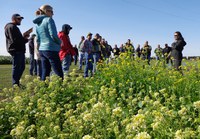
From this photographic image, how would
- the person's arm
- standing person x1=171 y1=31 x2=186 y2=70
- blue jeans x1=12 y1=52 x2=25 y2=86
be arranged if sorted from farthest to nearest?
1. standing person x1=171 y1=31 x2=186 y2=70
2. blue jeans x1=12 y1=52 x2=25 y2=86
3. the person's arm

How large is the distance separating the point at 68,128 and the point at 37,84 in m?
2.15

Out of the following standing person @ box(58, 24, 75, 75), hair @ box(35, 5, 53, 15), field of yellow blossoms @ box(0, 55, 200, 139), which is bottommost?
field of yellow blossoms @ box(0, 55, 200, 139)

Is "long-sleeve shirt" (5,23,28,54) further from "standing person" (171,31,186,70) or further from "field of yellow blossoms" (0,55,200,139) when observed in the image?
"standing person" (171,31,186,70)

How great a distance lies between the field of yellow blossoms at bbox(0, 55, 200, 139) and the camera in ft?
9.00

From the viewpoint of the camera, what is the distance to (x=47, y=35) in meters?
6.00

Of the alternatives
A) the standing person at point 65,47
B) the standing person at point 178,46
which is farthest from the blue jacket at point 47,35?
the standing person at point 178,46

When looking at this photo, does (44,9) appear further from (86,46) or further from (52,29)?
(86,46)

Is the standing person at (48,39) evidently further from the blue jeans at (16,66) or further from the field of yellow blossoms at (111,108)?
the blue jeans at (16,66)

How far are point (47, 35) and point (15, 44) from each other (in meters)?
1.24

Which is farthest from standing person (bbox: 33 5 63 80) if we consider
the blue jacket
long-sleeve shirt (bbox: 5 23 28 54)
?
long-sleeve shirt (bbox: 5 23 28 54)

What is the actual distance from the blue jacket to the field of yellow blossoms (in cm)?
70

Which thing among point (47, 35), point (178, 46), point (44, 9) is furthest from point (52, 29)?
point (178, 46)

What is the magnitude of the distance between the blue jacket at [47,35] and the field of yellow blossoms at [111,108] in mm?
701

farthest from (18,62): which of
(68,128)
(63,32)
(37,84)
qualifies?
(68,128)
